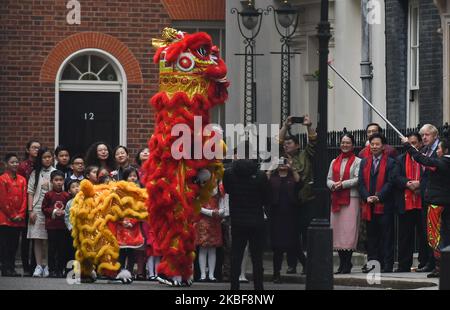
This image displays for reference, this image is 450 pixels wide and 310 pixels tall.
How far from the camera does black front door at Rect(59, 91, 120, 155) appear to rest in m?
34.6

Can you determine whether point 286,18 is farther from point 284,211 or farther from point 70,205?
point 70,205

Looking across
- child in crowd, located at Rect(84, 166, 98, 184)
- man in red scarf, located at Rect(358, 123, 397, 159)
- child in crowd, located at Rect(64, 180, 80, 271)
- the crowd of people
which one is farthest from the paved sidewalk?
child in crowd, located at Rect(84, 166, 98, 184)

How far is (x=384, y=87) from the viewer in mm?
30266

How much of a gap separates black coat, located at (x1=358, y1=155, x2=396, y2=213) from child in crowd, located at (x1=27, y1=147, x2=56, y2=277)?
4587 millimetres

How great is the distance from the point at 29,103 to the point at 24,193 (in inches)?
359

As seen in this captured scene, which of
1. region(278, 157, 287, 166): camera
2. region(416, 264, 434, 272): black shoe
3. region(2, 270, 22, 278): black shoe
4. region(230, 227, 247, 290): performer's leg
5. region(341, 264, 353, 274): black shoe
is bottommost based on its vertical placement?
region(2, 270, 22, 278): black shoe

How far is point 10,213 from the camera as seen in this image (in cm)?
2534

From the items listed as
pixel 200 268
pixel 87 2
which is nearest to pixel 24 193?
pixel 200 268

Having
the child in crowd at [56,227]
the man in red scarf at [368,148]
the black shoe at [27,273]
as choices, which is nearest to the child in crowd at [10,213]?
the black shoe at [27,273]

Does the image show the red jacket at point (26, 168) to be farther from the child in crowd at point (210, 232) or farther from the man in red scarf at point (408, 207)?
the man in red scarf at point (408, 207)

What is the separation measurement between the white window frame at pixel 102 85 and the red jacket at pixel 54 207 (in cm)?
953

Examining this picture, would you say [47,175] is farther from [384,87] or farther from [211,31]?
[211,31]

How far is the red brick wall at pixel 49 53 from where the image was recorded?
112 feet

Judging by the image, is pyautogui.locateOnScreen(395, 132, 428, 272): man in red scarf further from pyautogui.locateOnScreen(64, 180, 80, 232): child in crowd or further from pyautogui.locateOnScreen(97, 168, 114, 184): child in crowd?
pyautogui.locateOnScreen(64, 180, 80, 232): child in crowd
